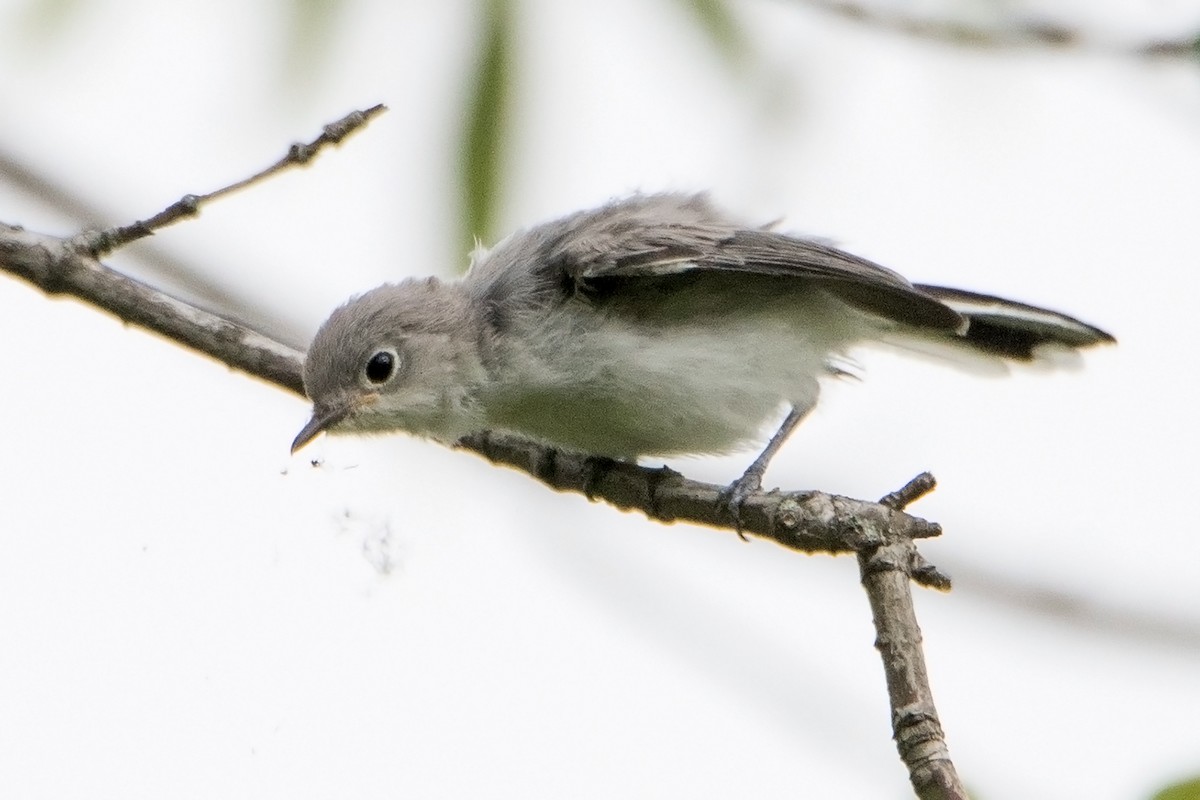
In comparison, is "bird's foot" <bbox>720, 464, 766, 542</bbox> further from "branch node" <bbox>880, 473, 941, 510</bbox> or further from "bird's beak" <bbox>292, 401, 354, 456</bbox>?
"bird's beak" <bbox>292, 401, 354, 456</bbox>

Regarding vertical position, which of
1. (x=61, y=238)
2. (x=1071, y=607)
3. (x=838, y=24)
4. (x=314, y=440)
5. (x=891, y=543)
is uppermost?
(x=838, y=24)

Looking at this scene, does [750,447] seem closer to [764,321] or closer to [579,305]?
[764,321]

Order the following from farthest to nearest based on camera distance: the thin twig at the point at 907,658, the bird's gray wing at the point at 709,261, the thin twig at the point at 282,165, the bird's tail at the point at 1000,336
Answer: the bird's tail at the point at 1000,336 → the bird's gray wing at the point at 709,261 → the thin twig at the point at 282,165 → the thin twig at the point at 907,658

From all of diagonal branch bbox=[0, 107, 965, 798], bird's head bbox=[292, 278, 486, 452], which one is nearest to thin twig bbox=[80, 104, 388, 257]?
diagonal branch bbox=[0, 107, 965, 798]

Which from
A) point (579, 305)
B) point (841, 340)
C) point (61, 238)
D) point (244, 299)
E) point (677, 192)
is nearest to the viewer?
point (61, 238)

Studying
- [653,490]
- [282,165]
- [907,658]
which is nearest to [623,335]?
[653,490]

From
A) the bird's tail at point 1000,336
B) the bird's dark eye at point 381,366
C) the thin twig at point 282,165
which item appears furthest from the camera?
the bird's tail at point 1000,336

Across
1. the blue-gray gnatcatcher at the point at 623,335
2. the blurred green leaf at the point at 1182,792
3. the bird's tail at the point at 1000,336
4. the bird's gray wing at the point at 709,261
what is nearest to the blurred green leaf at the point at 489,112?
the blue-gray gnatcatcher at the point at 623,335

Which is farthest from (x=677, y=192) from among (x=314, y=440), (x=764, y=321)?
(x=314, y=440)

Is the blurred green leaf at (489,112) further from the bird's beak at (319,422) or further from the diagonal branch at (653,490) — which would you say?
the bird's beak at (319,422)
